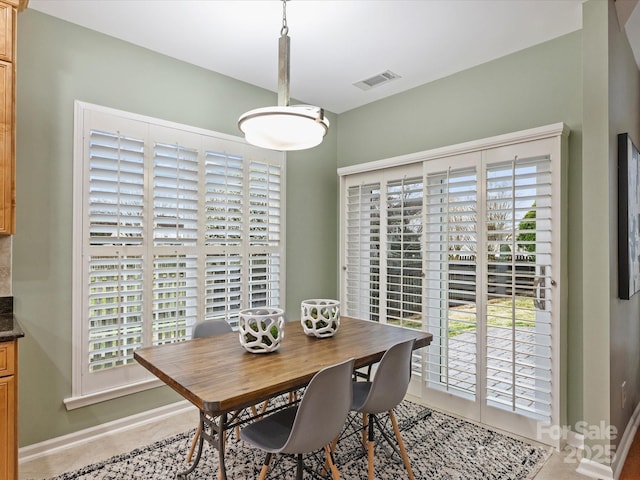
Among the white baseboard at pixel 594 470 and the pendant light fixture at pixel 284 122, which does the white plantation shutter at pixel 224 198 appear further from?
the white baseboard at pixel 594 470

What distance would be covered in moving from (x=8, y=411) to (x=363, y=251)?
2.91 m

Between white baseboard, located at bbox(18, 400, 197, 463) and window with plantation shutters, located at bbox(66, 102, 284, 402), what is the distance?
226 mm

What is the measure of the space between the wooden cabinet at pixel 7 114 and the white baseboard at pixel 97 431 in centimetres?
141

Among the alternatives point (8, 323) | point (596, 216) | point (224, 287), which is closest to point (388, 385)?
point (596, 216)

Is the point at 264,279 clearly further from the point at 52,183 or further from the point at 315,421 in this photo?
the point at 315,421

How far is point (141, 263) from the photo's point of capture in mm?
2820

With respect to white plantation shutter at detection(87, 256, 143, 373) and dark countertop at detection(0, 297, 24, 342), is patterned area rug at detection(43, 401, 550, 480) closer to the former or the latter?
white plantation shutter at detection(87, 256, 143, 373)

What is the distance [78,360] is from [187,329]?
30.0 inches

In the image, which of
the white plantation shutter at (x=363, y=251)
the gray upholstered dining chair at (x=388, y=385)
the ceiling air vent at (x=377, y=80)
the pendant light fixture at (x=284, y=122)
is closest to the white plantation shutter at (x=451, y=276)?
the white plantation shutter at (x=363, y=251)

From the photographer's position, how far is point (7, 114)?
6.69 feet

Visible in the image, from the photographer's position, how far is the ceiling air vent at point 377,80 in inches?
131

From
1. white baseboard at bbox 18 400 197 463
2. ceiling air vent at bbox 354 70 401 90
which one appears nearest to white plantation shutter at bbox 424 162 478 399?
ceiling air vent at bbox 354 70 401 90

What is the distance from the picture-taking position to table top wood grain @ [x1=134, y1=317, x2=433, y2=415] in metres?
1.50

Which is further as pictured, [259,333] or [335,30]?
[335,30]
